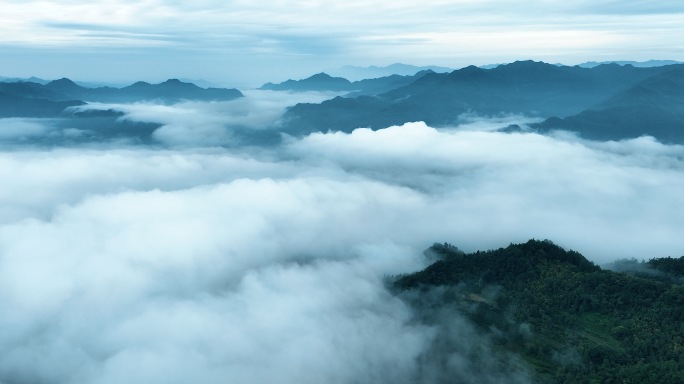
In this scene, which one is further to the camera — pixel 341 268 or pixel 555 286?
pixel 341 268

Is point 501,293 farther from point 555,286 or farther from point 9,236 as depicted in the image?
point 9,236

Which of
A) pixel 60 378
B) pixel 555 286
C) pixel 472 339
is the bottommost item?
pixel 60 378

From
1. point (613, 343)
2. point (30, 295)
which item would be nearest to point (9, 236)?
point (30, 295)

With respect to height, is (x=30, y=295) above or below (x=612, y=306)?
below

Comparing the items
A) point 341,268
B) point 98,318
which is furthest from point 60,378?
point 341,268

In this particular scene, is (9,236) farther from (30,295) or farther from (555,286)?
(555,286)

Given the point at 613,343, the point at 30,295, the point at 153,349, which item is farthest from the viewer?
the point at 30,295

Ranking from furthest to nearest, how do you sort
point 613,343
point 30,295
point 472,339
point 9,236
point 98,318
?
point 9,236
point 30,295
point 98,318
point 472,339
point 613,343
